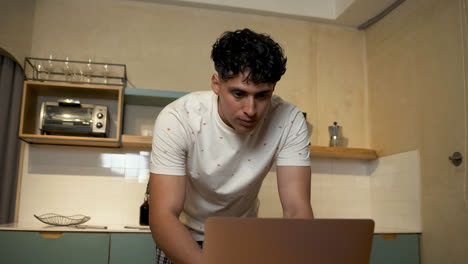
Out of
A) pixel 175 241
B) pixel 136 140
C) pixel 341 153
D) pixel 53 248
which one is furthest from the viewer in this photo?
pixel 341 153

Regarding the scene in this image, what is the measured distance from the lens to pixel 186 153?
50.7 inches

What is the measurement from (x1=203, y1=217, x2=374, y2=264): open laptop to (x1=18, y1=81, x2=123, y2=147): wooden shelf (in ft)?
6.88

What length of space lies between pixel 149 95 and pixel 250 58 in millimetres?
1795

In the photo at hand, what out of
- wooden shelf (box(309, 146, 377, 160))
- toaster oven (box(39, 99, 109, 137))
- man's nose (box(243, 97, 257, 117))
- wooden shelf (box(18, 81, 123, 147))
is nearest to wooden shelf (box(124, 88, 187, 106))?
wooden shelf (box(18, 81, 123, 147))

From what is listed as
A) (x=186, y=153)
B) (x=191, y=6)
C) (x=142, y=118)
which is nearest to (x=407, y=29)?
(x=191, y=6)

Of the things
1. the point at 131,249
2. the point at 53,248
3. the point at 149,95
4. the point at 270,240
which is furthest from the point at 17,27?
the point at 270,240

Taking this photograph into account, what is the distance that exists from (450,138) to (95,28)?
2544 millimetres

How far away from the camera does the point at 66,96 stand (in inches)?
114

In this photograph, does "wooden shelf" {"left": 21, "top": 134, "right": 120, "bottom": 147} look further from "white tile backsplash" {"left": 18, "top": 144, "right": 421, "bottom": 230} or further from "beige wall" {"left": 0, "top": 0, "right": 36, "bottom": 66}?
"beige wall" {"left": 0, "top": 0, "right": 36, "bottom": 66}

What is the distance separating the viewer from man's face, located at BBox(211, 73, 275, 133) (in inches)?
42.4

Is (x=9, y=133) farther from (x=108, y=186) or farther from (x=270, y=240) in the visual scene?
(x=270, y=240)

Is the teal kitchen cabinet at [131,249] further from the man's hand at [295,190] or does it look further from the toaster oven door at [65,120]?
the man's hand at [295,190]

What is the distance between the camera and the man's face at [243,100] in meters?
1.08

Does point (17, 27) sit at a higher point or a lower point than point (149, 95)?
higher
